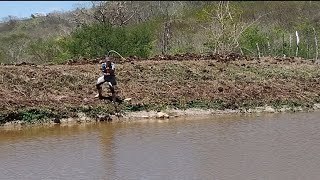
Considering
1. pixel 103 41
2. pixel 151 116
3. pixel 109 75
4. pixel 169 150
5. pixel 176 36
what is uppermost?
pixel 176 36

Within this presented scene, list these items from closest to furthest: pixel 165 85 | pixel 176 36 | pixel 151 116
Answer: pixel 151 116
pixel 165 85
pixel 176 36

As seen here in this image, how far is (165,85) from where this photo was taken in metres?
18.8

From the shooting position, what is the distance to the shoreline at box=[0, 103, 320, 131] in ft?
52.4

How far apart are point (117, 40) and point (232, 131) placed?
10606 mm

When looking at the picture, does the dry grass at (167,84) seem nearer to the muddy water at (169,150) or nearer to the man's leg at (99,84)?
the man's leg at (99,84)

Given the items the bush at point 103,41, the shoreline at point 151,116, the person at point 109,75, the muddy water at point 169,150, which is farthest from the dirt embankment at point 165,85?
the bush at point 103,41

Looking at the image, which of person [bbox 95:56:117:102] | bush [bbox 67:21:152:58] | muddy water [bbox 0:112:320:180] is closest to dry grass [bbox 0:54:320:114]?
person [bbox 95:56:117:102]

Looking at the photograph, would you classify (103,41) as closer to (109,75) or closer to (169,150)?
(109,75)

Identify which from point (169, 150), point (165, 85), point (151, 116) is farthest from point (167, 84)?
point (169, 150)

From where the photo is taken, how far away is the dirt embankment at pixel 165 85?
17156 millimetres

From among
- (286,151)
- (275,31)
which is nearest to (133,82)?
(286,151)

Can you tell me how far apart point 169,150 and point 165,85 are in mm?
6764

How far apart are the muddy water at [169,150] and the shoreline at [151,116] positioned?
19.3 inches

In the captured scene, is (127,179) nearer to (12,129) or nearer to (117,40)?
(12,129)
